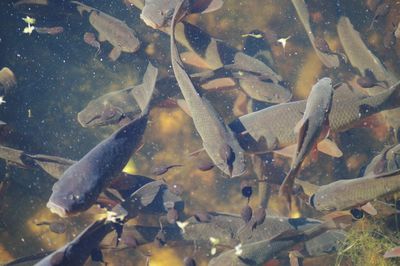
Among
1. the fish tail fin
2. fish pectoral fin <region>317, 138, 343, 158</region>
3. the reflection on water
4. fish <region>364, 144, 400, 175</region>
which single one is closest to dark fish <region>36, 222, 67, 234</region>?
the reflection on water

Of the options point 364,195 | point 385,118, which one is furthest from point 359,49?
point 364,195

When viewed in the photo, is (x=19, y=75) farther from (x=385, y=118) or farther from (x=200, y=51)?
(x=385, y=118)

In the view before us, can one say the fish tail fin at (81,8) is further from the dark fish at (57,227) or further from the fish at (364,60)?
the fish at (364,60)

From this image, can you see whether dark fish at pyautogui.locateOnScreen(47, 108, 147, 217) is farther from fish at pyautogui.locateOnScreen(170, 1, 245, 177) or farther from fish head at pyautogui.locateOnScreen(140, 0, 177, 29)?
fish head at pyautogui.locateOnScreen(140, 0, 177, 29)

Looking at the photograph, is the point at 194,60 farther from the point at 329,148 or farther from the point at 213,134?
the point at 329,148

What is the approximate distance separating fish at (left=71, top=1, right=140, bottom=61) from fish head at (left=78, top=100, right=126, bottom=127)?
1192 millimetres

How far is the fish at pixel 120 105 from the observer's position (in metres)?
6.22

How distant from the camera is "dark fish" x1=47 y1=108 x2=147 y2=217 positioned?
13.5 feet

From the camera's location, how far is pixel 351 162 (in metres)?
6.33

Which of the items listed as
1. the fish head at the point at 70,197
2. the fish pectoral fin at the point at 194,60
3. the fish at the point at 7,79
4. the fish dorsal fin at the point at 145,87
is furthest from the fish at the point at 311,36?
the fish at the point at 7,79

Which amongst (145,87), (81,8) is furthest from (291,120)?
(81,8)

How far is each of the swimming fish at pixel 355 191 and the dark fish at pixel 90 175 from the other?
3.04m

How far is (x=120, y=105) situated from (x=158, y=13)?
6.19 feet

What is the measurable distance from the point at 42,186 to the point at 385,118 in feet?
22.2
